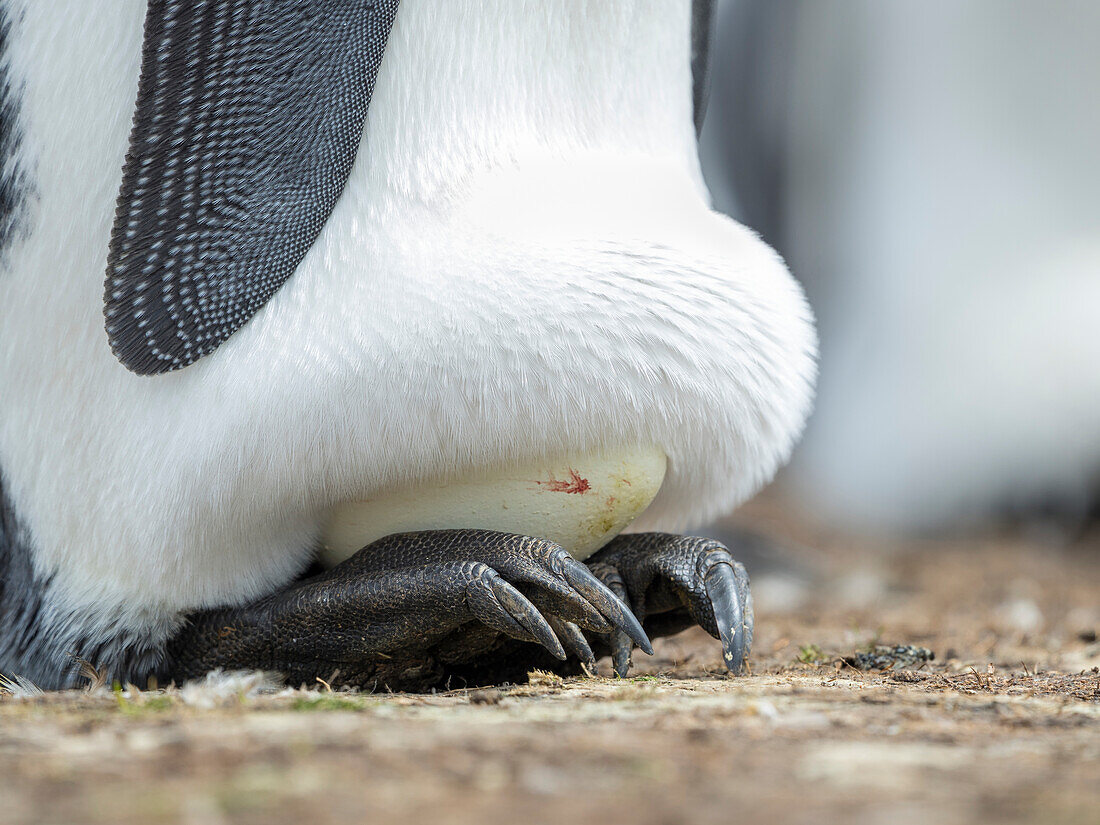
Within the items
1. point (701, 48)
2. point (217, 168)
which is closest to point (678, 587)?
point (217, 168)

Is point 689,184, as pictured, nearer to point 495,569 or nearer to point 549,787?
point 495,569

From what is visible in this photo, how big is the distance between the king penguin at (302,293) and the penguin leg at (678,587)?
0.38ft

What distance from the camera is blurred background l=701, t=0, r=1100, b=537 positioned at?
4.25 meters

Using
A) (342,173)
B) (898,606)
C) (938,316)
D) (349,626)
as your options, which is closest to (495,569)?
(349,626)

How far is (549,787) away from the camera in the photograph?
69 centimetres

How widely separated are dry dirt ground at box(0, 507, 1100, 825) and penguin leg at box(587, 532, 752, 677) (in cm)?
6

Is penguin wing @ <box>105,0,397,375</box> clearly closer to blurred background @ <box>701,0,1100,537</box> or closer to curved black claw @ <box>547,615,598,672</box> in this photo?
curved black claw @ <box>547,615,598,672</box>

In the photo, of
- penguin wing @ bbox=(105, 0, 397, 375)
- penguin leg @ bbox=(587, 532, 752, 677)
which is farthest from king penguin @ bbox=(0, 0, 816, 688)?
penguin leg @ bbox=(587, 532, 752, 677)

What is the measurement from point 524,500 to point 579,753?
61cm

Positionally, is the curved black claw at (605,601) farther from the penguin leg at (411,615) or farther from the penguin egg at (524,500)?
the penguin egg at (524,500)

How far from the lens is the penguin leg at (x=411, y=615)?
1224 millimetres

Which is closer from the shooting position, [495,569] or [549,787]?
[549,787]

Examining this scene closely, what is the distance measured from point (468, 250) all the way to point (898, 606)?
1889 mm

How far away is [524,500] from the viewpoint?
1364 mm
